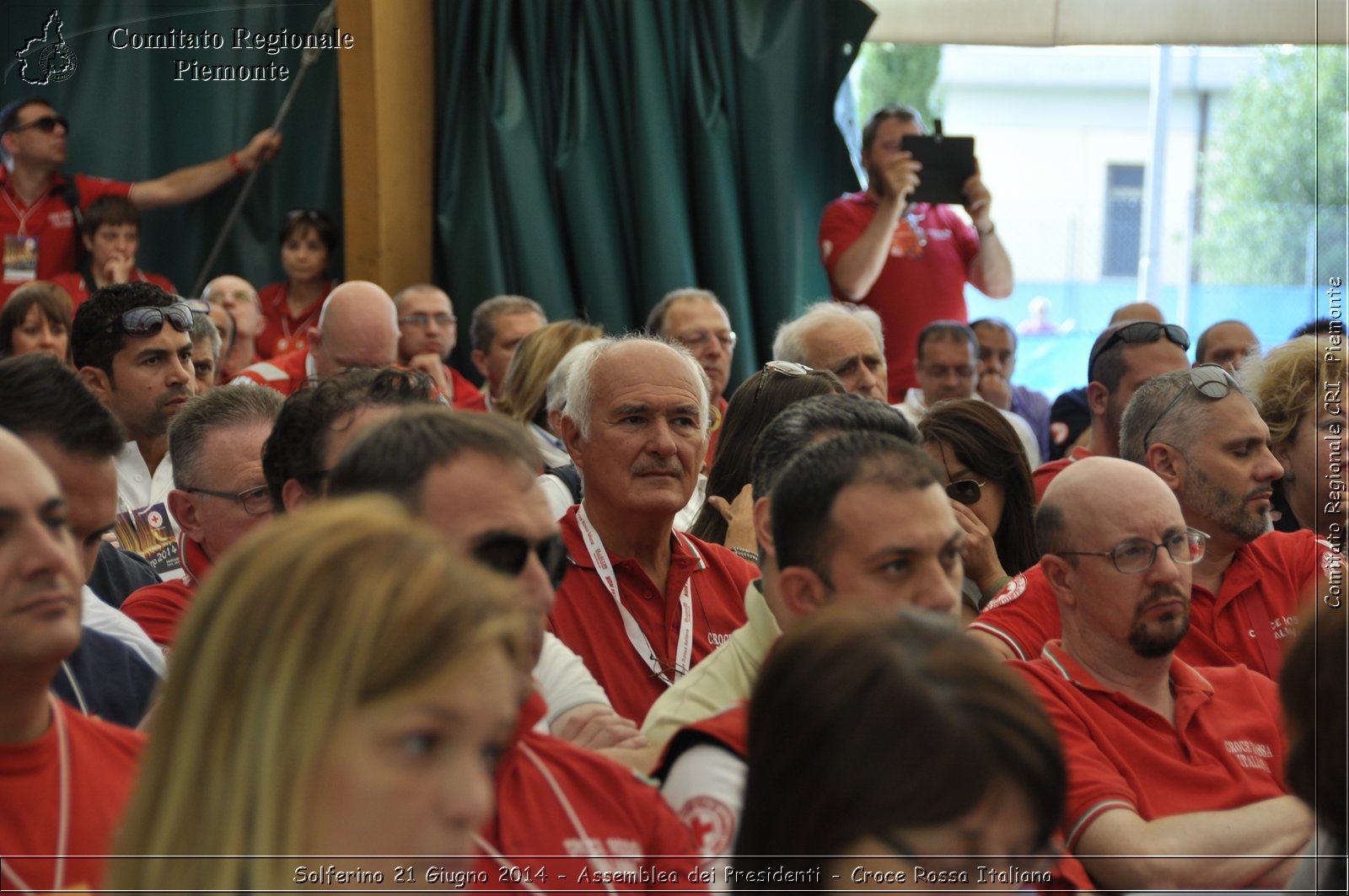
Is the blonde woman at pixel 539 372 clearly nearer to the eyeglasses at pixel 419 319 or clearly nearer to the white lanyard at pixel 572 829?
the eyeglasses at pixel 419 319

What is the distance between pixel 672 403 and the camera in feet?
9.23

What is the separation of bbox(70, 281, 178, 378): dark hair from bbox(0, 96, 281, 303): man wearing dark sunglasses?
5.11 feet

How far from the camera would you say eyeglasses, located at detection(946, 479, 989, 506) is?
2.94m

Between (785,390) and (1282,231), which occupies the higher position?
(1282,231)

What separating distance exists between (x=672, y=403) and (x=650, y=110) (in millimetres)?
2646

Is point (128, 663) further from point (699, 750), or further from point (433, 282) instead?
point (433, 282)

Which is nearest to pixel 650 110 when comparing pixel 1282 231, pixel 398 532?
pixel 398 532

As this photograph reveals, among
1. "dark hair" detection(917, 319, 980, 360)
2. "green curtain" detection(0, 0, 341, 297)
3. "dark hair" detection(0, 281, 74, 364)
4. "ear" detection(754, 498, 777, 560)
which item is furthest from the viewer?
"green curtain" detection(0, 0, 341, 297)

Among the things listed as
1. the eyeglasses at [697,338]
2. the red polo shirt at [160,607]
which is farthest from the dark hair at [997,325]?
the red polo shirt at [160,607]

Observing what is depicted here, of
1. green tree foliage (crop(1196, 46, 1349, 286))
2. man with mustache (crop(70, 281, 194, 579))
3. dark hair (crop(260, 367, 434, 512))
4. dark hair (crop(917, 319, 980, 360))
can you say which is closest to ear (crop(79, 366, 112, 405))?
man with mustache (crop(70, 281, 194, 579))

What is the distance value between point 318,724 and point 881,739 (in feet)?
1.60

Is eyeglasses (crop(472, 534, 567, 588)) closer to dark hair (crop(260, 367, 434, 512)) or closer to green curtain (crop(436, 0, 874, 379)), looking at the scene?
dark hair (crop(260, 367, 434, 512))

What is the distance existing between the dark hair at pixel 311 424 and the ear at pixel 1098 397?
216 cm

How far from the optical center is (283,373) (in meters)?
4.31
